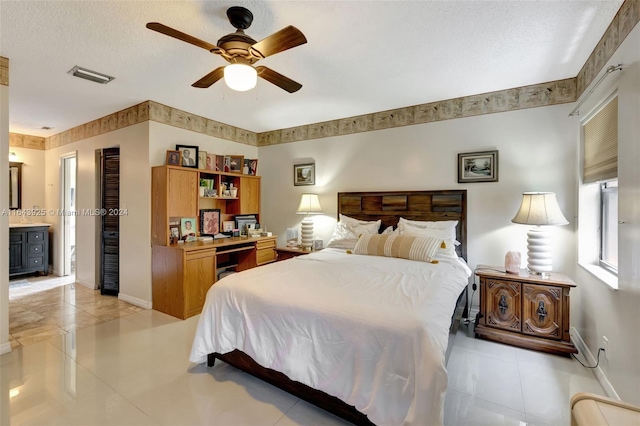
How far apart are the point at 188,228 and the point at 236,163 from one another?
1.25 meters

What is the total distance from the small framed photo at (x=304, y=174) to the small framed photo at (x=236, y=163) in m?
0.84

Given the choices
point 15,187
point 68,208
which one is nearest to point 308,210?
point 68,208

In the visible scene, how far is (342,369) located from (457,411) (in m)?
0.86

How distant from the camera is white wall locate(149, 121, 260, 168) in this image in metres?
3.58

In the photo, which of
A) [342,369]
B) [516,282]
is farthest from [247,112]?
[516,282]

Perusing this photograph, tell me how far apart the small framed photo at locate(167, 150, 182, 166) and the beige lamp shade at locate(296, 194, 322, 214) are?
171 cm

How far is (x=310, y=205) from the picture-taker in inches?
168

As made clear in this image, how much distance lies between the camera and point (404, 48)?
234cm

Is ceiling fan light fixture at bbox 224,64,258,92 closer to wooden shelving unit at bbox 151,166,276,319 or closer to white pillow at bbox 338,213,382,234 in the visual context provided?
wooden shelving unit at bbox 151,166,276,319

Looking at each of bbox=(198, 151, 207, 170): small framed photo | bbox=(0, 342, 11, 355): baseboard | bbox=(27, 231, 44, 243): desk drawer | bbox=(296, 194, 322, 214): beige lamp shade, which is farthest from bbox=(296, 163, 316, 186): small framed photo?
bbox=(27, 231, 44, 243): desk drawer

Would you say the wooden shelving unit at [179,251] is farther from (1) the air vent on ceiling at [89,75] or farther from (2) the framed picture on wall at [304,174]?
(2) the framed picture on wall at [304,174]

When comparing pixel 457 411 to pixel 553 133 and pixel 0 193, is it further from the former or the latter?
pixel 0 193

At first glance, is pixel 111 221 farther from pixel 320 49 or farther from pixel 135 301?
pixel 320 49

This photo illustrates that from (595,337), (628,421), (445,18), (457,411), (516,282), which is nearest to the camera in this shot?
(628,421)
